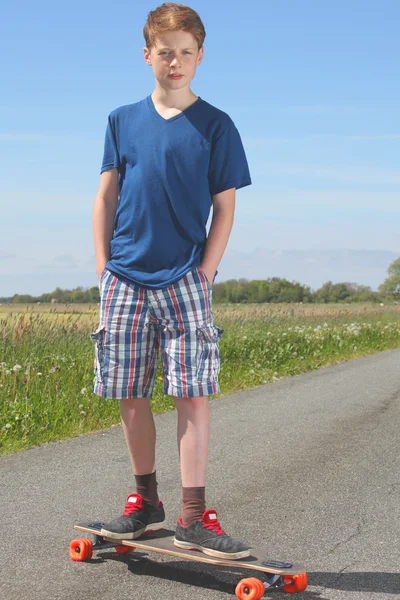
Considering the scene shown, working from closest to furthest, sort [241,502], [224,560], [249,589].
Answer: [249,589] < [224,560] < [241,502]

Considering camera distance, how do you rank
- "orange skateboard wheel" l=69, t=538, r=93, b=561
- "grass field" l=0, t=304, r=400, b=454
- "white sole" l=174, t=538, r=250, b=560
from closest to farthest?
Answer: "white sole" l=174, t=538, r=250, b=560, "orange skateboard wheel" l=69, t=538, r=93, b=561, "grass field" l=0, t=304, r=400, b=454

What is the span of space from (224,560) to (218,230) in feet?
4.70

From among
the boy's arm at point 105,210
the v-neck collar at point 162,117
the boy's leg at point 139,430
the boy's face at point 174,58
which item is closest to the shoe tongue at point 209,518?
the boy's leg at point 139,430

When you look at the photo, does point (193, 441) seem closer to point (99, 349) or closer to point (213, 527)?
point (213, 527)

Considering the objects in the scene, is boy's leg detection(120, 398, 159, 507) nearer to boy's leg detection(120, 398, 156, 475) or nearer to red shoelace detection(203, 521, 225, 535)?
boy's leg detection(120, 398, 156, 475)

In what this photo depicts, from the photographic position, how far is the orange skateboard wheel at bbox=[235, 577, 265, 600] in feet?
11.0

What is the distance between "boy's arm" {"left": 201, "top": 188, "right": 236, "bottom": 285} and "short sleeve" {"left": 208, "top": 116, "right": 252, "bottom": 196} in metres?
0.04

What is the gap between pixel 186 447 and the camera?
365cm

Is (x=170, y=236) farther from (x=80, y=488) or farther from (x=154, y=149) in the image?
(x=80, y=488)

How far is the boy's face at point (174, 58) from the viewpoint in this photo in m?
3.65

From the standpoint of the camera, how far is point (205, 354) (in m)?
3.65

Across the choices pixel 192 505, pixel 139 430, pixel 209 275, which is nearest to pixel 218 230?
pixel 209 275

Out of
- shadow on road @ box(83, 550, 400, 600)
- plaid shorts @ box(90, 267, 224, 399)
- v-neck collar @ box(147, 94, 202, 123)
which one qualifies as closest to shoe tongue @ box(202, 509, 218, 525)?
shadow on road @ box(83, 550, 400, 600)

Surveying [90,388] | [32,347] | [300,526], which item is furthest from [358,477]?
[32,347]
